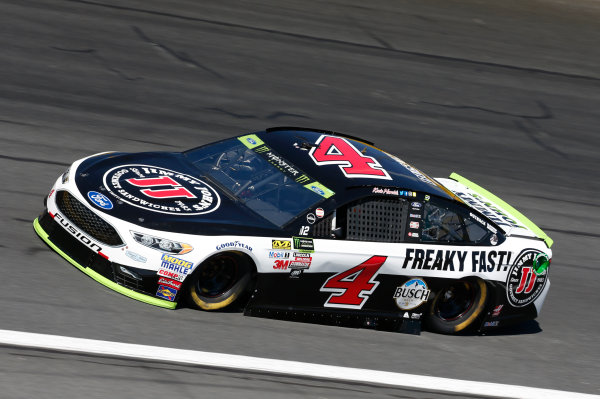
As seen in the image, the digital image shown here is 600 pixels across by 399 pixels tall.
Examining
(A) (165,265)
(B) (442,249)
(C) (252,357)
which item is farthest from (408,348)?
(A) (165,265)

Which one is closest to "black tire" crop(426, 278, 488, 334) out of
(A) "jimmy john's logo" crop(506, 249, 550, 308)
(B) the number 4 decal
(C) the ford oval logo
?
(A) "jimmy john's logo" crop(506, 249, 550, 308)

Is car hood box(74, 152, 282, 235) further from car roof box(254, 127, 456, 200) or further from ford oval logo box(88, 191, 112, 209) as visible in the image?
car roof box(254, 127, 456, 200)

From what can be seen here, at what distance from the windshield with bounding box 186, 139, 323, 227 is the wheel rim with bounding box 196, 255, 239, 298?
50 cm

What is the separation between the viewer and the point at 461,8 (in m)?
18.5

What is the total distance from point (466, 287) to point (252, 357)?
7.80 feet

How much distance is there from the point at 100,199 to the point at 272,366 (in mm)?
1950

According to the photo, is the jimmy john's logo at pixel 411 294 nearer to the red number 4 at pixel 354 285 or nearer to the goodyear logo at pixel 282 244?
the red number 4 at pixel 354 285

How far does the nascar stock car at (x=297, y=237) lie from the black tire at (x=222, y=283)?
11 millimetres

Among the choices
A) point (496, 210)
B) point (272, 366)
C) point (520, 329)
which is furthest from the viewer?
point (496, 210)

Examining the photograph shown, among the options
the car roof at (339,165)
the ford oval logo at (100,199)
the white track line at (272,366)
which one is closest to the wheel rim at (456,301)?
the car roof at (339,165)

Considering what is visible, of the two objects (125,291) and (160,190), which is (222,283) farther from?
(160,190)

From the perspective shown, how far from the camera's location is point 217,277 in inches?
273

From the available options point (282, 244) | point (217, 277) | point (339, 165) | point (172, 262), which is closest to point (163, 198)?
point (172, 262)

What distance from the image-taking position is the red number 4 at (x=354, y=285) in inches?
280
